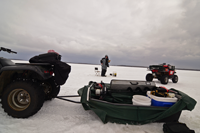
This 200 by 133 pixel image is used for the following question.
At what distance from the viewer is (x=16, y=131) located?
1.60 m

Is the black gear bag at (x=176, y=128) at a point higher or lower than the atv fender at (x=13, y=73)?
lower

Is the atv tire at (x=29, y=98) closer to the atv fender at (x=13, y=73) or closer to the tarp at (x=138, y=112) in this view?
the atv fender at (x=13, y=73)

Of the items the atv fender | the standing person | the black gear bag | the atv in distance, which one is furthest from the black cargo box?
the standing person

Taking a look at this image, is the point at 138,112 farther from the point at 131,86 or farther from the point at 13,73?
the point at 13,73

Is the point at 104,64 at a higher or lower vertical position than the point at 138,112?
higher

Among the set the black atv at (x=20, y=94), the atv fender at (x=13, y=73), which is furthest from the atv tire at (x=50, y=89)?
the black atv at (x=20, y=94)

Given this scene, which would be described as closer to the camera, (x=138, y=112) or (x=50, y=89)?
(x=138, y=112)

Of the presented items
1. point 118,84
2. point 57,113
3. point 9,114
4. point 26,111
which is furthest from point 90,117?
point 9,114

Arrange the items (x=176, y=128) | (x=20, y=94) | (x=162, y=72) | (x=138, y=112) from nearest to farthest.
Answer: (x=176, y=128)
(x=138, y=112)
(x=20, y=94)
(x=162, y=72)

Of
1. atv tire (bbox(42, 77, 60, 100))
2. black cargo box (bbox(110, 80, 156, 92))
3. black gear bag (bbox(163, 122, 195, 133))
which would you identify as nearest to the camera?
black gear bag (bbox(163, 122, 195, 133))

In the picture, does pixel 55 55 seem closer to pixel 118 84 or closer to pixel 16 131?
pixel 16 131

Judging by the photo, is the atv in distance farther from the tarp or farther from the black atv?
the black atv

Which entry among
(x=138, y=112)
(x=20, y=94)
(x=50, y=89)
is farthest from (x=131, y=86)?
(x=20, y=94)

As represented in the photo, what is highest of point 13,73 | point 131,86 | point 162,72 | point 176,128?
point 162,72
